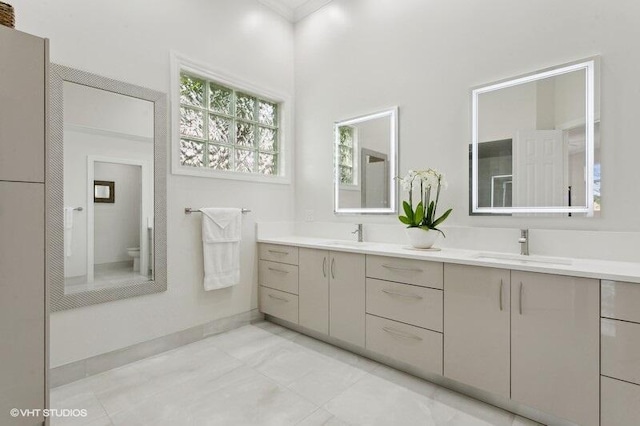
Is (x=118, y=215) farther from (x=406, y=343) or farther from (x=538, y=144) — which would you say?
(x=538, y=144)

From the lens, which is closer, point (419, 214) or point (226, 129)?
point (419, 214)

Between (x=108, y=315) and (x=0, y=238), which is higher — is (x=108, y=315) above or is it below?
below

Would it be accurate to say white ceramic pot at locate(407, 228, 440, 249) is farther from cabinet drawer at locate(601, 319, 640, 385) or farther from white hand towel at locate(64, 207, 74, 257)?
white hand towel at locate(64, 207, 74, 257)

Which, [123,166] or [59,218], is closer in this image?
[59,218]

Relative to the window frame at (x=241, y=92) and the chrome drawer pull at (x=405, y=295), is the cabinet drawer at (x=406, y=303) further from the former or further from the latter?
the window frame at (x=241, y=92)

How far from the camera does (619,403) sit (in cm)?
138

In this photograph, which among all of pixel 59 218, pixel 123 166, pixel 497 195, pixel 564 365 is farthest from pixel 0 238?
pixel 497 195

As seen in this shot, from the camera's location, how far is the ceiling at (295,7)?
3232 mm

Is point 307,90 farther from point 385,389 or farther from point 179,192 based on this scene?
point 385,389

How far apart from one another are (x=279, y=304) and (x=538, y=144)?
2345 millimetres

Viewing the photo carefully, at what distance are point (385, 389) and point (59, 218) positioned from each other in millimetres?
2270

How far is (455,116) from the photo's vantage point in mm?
2373

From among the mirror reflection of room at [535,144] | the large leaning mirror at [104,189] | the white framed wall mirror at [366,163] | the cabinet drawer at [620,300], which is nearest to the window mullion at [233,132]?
the large leaning mirror at [104,189]

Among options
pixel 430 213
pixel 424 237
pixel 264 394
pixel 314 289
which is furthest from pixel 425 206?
pixel 264 394
